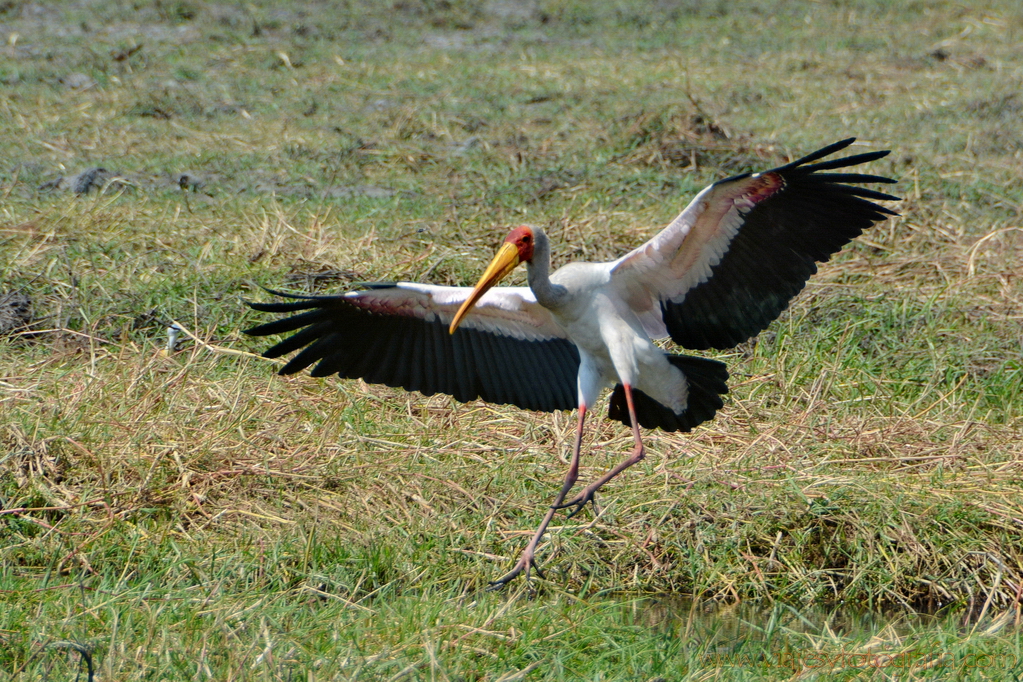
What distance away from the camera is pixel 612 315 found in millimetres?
4121

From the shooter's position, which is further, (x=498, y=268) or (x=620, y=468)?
(x=620, y=468)

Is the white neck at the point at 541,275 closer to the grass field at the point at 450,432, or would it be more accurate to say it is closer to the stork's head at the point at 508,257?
the stork's head at the point at 508,257

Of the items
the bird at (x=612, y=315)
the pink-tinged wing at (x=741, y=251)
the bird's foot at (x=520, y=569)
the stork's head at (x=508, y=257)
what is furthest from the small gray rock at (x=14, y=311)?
the pink-tinged wing at (x=741, y=251)

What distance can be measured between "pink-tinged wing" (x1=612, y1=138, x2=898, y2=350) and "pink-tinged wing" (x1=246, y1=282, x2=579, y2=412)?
17.6 inches

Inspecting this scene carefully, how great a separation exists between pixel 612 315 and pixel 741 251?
0.51 metres

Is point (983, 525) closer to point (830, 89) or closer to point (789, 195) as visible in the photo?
point (789, 195)

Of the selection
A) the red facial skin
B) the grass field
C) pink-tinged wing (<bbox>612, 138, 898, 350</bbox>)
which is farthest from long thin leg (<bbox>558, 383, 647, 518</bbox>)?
the red facial skin

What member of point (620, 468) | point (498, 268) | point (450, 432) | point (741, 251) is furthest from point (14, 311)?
point (741, 251)

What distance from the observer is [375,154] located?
7891mm

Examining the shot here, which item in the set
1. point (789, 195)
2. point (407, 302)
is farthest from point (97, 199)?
point (789, 195)

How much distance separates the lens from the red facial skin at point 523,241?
152 inches

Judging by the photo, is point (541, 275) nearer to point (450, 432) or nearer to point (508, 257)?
point (508, 257)

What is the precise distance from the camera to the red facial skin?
3863mm

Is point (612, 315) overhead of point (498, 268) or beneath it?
beneath
